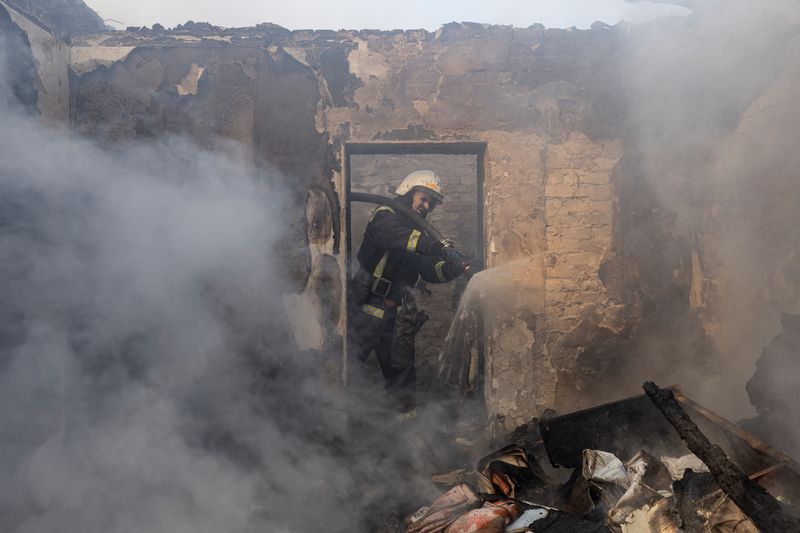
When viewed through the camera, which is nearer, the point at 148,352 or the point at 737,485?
the point at 737,485

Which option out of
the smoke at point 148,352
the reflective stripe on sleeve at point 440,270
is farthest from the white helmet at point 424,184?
the smoke at point 148,352

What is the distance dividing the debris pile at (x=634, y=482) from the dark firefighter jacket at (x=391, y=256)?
233 centimetres

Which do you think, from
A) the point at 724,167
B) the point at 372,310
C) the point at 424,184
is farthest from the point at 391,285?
the point at 724,167

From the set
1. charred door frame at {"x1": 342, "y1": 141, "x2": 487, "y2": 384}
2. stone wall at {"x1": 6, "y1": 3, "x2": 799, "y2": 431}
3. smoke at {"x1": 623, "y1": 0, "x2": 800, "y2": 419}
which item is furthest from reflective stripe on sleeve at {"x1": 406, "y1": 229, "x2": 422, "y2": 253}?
smoke at {"x1": 623, "y1": 0, "x2": 800, "y2": 419}

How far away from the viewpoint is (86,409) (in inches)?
168

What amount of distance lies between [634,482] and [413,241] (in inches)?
129

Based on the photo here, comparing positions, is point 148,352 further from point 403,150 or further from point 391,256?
point 403,150

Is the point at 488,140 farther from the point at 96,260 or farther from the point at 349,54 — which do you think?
the point at 96,260

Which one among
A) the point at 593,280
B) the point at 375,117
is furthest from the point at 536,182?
the point at 375,117

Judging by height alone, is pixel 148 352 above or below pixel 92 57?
below

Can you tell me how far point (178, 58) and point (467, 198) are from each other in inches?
246

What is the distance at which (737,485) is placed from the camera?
270cm

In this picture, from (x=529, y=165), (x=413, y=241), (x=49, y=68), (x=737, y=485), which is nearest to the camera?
(x=737, y=485)

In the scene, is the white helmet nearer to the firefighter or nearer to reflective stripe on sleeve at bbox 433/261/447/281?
the firefighter
